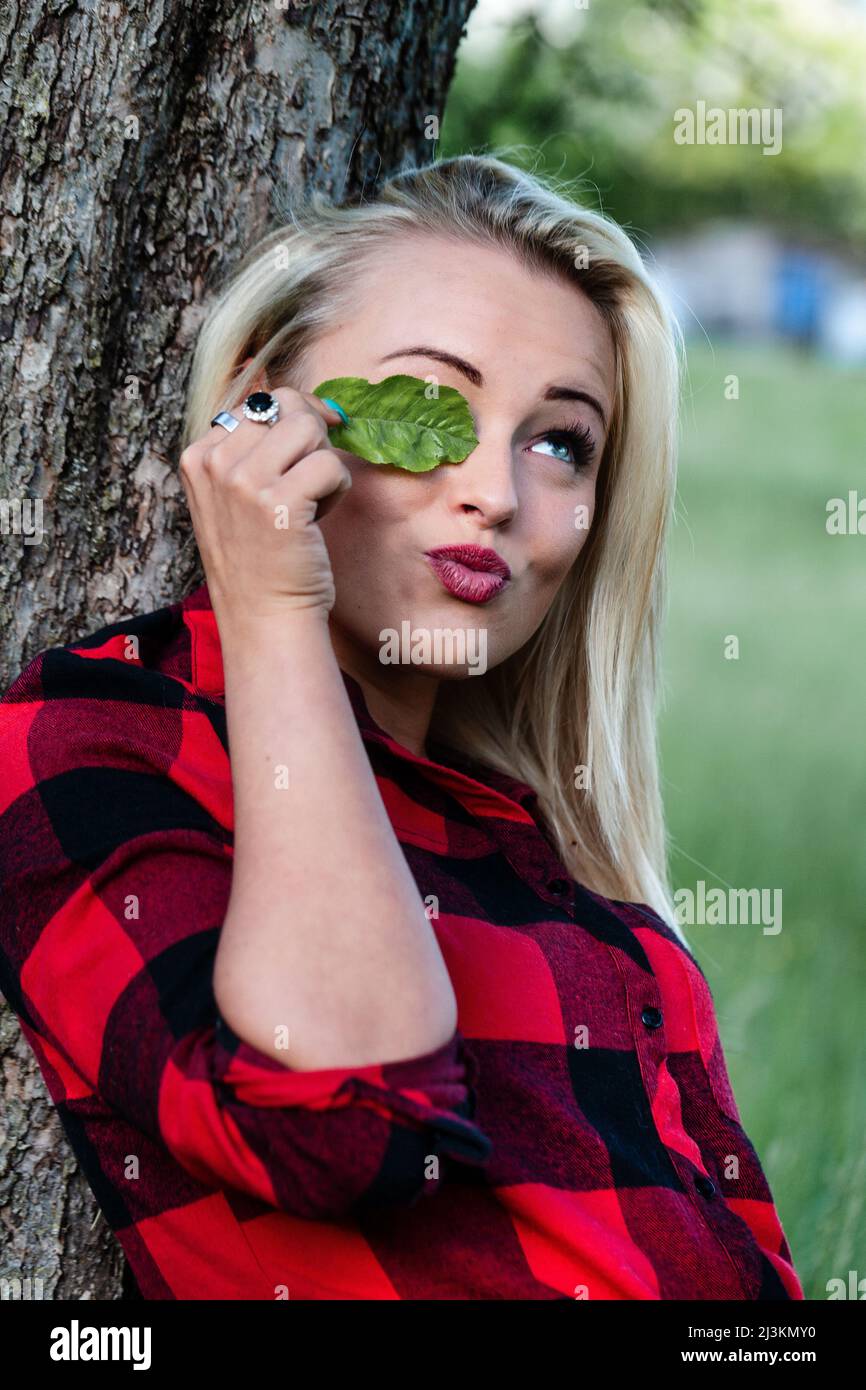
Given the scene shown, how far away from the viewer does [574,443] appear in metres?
2.12

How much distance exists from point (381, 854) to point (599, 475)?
1.13 meters

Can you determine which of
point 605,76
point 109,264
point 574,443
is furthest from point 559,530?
point 605,76

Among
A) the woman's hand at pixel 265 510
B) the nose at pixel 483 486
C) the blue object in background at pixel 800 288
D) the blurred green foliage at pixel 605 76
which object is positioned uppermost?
the blue object in background at pixel 800 288

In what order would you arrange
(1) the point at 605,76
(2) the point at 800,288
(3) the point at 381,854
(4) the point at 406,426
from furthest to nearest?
(2) the point at 800,288
(1) the point at 605,76
(4) the point at 406,426
(3) the point at 381,854

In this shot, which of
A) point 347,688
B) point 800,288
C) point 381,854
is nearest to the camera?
point 381,854

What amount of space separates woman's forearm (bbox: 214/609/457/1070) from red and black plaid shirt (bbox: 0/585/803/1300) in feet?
0.12

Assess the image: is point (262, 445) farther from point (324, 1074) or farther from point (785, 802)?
point (785, 802)

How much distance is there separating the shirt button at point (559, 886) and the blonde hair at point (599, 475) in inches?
11.9

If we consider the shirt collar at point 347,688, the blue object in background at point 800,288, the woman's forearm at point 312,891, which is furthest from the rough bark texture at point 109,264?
the blue object in background at point 800,288

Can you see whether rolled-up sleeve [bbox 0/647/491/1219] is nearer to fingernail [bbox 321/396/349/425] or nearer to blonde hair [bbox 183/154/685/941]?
fingernail [bbox 321/396/349/425]

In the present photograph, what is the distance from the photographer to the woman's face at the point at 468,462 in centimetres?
191

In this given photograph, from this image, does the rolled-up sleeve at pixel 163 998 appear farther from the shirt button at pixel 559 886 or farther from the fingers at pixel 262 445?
the shirt button at pixel 559 886

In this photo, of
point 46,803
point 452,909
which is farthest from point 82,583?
point 452,909
